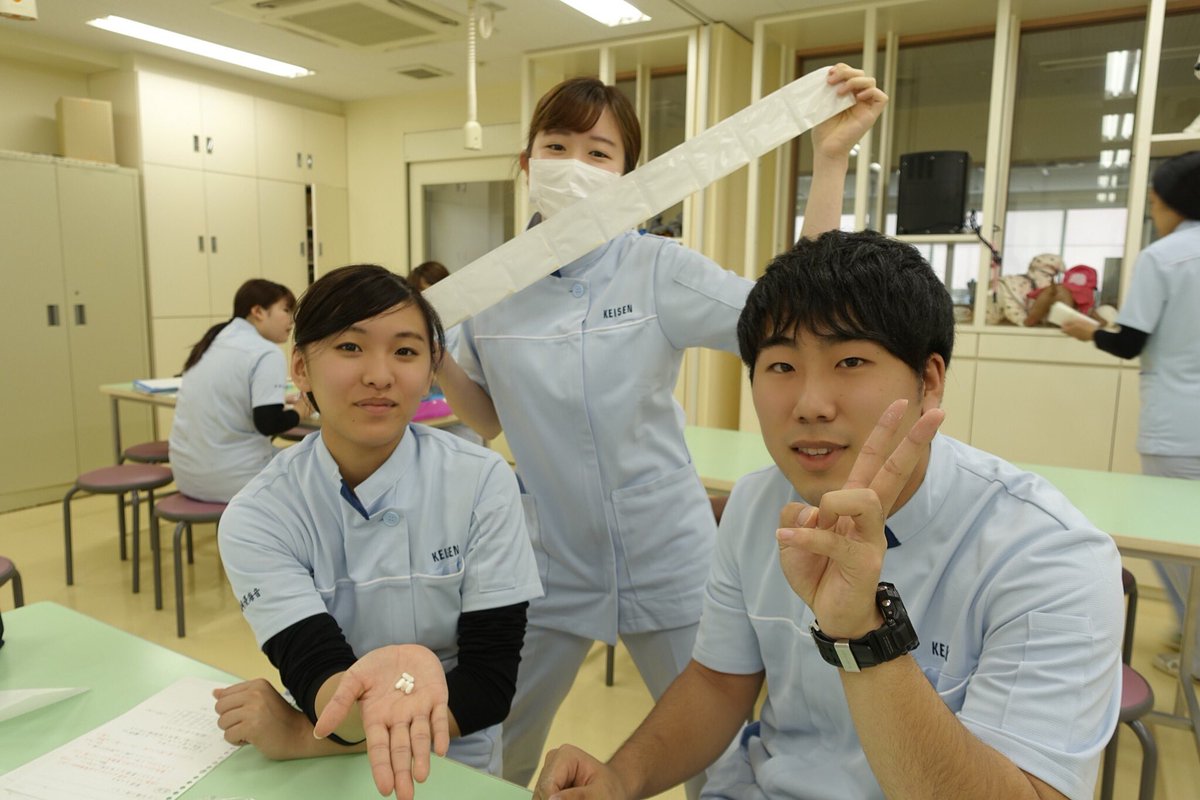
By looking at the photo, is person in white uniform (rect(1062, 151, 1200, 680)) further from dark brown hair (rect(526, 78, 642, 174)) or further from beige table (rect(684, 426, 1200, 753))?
dark brown hair (rect(526, 78, 642, 174))

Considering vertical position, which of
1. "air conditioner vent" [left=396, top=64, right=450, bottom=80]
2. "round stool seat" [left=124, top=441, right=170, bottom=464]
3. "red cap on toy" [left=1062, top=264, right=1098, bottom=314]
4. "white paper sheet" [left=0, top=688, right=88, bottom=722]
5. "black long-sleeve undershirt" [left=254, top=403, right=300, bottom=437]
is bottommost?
"round stool seat" [left=124, top=441, right=170, bottom=464]

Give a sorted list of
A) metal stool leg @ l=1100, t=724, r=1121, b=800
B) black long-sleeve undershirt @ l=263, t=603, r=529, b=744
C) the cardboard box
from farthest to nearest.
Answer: the cardboard box
metal stool leg @ l=1100, t=724, r=1121, b=800
black long-sleeve undershirt @ l=263, t=603, r=529, b=744

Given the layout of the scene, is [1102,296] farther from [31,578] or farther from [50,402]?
[50,402]

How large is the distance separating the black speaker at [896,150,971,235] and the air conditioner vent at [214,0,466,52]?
89.2 inches

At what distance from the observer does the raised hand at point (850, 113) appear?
1265 mm

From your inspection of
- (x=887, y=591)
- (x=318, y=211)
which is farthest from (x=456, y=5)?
(x=887, y=591)

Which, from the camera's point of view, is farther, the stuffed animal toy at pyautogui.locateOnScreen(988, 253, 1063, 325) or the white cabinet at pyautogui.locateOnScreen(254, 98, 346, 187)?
the white cabinet at pyautogui.locateOnScreen(254, 98, 346, 187)

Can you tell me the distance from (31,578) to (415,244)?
3.55m

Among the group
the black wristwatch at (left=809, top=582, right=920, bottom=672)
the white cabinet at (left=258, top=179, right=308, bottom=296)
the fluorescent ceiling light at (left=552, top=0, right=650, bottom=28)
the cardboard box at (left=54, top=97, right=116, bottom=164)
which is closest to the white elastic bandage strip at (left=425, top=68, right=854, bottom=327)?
the black wristwatch at (left=809, top=582, right=920, bottom=672)

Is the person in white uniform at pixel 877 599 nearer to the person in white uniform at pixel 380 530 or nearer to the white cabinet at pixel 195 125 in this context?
the person in white uniform at pixel 380 530

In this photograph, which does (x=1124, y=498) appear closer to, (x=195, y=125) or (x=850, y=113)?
(x=850, y=113)

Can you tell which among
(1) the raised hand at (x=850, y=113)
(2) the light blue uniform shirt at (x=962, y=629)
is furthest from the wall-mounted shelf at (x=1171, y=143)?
(2) the light blue uniform shirt at (x=962, y=629)

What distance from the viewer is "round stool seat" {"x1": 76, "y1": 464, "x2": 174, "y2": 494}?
334 centimetres

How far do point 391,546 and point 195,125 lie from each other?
5.18 meters
